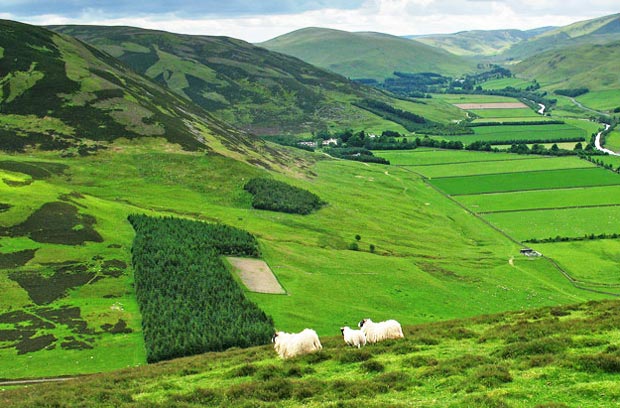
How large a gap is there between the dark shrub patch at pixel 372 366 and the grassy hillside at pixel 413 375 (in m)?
0.09

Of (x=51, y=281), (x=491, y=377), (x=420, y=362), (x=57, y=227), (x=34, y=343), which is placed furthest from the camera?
(x=57, y=227)

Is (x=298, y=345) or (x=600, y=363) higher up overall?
(x=600, y=363)

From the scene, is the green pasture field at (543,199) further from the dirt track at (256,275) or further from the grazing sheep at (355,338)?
the grazing sheep at (355,338)

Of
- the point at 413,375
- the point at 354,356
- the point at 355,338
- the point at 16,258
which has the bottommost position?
the point at 16,258

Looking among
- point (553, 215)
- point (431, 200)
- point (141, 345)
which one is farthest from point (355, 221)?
point (141, 345)

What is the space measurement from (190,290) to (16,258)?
25.1m

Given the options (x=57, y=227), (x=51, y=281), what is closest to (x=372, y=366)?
(x=51, y=281)

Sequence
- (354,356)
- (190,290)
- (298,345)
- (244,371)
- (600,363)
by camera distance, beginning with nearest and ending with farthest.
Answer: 1. (600,363)
2. (354,356)
3. (244,371)
4. (298,345)
5. (190,290)

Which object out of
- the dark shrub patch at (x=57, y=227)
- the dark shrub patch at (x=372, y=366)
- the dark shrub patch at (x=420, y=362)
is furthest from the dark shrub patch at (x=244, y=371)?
the dark shrub patch at (x=57, y=227)

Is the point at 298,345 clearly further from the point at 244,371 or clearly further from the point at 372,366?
the point at 372,366

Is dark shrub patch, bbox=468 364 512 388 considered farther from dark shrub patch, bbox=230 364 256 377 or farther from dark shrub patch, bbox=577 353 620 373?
dark shrub patch, bbox=230 364 256 377

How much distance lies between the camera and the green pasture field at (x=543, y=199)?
16688cm

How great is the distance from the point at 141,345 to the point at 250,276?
94.2ft

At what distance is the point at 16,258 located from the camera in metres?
81.9
